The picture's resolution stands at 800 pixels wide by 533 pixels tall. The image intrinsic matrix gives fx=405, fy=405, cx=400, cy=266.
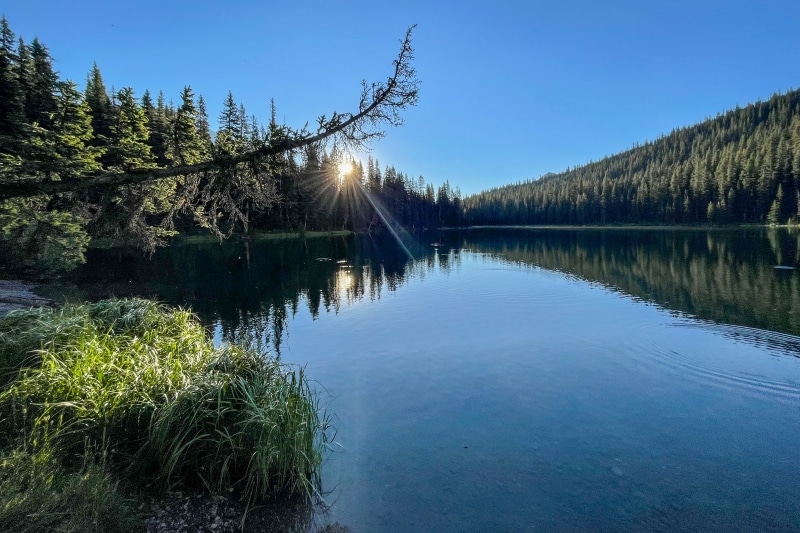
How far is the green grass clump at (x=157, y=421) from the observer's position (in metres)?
5.82

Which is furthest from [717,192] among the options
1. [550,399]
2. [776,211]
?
[550,399]

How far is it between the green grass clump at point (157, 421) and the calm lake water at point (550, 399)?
1.39m

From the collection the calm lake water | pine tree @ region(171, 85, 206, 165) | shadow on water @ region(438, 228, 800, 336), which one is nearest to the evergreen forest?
pine tree @ region(171, 85, 206, 165)

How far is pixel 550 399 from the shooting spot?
35.2 ft

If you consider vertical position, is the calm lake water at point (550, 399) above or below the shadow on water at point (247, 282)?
below

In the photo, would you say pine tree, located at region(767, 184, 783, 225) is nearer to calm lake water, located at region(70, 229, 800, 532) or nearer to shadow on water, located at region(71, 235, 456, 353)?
calm lake water, located at region(70, 229, 800, 532)

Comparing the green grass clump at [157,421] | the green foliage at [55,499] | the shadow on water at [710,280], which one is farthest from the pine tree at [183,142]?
the shadow on water at [710,280]

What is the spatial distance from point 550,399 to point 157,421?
9.00m

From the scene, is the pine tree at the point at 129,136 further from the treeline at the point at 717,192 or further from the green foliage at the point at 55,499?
the treeline at the point at 717,192

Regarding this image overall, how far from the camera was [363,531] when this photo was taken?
5.98 metres

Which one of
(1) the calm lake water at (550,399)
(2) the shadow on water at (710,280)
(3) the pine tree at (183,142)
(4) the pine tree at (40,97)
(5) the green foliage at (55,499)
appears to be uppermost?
(4) the pine tree at (40,97)

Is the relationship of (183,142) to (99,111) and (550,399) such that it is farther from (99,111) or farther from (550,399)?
(99,111)

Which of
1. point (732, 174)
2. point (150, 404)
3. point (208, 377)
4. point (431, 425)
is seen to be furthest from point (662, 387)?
point (732, 174)

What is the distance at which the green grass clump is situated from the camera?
582cm
